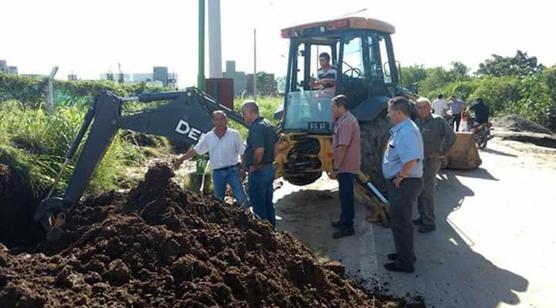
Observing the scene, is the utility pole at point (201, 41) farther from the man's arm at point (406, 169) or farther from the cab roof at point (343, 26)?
the man's arm at point (406, 169)

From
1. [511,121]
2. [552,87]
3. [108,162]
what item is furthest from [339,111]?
[552,87]

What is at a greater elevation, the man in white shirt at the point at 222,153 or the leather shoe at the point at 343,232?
the man in white shirt at the point at 222,153

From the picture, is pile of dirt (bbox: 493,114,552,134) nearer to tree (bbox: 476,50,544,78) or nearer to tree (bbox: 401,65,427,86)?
tree (bbox: 401,65,427,86)

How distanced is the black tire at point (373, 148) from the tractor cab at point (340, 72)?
0.19 meters

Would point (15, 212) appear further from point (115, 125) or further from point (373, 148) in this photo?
point (373, 148)

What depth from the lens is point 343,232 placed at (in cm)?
686

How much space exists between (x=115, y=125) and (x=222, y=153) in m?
1.24

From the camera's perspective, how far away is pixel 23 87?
15336 mm

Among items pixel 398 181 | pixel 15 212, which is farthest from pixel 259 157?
pixel 15 212

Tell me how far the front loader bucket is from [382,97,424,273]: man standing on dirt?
21.9 ft

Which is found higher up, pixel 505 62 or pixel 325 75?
pixel 505 62

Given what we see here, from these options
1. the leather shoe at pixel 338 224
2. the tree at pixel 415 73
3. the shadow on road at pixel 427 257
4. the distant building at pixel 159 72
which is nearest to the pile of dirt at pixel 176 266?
the shadow on road at pixel 427 257

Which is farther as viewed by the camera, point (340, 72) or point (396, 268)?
point (340, 72)

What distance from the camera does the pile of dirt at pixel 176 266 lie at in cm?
361
